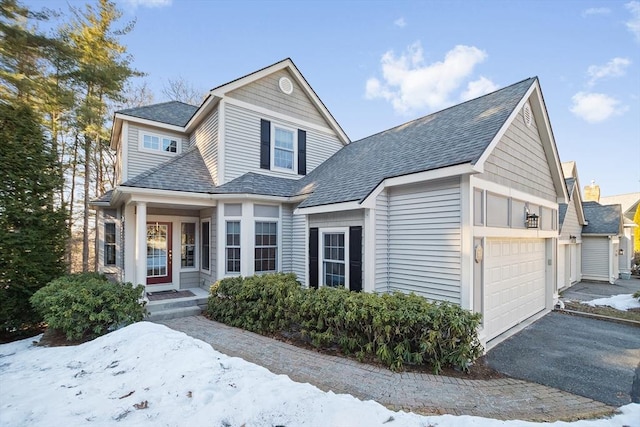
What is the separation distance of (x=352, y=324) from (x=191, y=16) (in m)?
12.6

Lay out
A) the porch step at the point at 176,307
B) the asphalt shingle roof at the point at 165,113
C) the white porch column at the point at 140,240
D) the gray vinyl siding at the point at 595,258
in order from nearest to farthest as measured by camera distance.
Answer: the porch step at the point at 176,307, the white porch column at the point at 140,240, the asphalt shingle roof at the point at 165,113, the gray vinyl siding at the point at 595,258

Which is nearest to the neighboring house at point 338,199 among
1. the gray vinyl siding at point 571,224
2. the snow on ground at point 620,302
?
the snow on ground at point 620,302

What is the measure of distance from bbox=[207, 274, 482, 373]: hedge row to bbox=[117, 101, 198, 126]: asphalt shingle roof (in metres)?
8.74

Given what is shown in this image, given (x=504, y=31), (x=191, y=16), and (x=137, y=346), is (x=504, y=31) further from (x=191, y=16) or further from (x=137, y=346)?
(x=137, y=346)

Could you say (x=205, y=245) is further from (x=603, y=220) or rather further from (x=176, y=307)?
(x=603, y=220)

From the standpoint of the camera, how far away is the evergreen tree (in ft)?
23.0

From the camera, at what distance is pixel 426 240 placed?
20.2ft

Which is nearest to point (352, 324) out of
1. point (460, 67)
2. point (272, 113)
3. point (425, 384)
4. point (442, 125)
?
point (425, 384)

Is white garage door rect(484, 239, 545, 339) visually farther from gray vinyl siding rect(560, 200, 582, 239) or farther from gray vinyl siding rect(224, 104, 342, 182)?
gray vinyl siding rect(224, 104, 342, 182)

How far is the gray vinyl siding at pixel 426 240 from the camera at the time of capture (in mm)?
5680

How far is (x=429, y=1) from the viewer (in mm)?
9664

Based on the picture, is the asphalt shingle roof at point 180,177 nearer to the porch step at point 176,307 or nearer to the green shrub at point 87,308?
the green shrub at point 87,308

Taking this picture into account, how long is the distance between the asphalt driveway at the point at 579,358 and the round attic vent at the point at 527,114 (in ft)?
17.5

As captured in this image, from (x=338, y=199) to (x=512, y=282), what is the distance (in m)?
4.89
